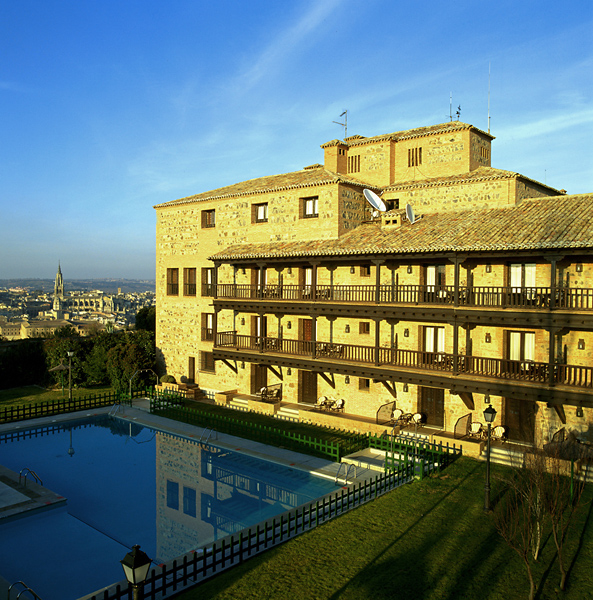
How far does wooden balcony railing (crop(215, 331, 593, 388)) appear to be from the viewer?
1868 cm

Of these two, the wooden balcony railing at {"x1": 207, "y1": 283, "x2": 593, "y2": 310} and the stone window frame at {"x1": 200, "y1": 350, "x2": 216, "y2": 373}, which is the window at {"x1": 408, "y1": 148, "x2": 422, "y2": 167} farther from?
the stone window frame at {"x1": 200, "y1": 350, "x2": 216, "y2": 373}

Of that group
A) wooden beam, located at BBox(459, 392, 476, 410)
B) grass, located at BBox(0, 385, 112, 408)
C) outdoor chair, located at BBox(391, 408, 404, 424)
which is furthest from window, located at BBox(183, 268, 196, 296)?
wooden beam, located at BBox(459, 392, 476, 410)

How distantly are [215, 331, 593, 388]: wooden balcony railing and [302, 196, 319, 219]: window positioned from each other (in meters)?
6.60

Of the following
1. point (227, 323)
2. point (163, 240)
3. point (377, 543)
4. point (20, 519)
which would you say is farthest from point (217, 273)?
point (377, 543)

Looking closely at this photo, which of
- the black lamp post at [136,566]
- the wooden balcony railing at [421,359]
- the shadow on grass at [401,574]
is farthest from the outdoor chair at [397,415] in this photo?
the black lamp post at [136,566]

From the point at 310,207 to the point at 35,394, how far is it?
20.0 metres

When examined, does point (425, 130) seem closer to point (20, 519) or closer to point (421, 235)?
point (421, 235)


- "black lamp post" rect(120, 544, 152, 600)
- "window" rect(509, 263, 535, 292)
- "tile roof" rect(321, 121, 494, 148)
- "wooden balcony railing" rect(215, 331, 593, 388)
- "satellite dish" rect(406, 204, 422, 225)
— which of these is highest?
"tile roof" rect(321, 121, 494, 148)

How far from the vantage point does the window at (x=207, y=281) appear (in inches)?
1256

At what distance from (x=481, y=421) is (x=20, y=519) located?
54.9ft

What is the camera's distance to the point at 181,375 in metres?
33.5

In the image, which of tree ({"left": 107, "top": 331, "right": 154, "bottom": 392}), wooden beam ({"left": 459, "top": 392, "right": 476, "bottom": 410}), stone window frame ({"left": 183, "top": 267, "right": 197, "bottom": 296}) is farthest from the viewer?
stone window frame ({"left": 183, "top": 267, "right": 197, "bottom": 296})

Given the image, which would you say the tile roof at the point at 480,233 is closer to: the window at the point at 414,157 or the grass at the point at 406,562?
the window at the point at 414,157

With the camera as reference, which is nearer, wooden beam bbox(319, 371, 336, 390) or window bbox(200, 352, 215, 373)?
wooden beam bbox(319, 371, 336, 390)
